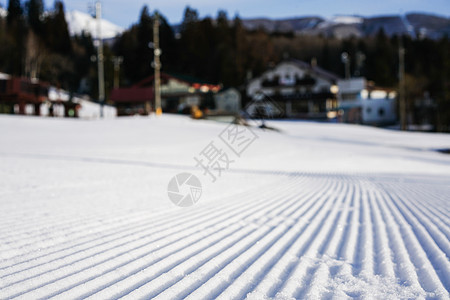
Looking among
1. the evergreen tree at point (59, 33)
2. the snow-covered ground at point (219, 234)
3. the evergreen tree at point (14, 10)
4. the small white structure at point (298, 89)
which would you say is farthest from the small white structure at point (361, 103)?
the evergreen tree at point (14, 10)

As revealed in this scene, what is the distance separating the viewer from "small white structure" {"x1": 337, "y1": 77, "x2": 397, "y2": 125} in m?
44.5

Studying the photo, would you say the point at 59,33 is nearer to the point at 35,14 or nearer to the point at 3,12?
the point at 35,14

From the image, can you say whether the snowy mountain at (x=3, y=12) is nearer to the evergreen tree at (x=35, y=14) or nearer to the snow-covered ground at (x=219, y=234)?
the evergreen tree at (x=35, y=14)

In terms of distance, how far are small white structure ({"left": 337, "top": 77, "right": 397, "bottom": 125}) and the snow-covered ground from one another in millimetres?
36372

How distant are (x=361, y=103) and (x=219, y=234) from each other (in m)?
44.4

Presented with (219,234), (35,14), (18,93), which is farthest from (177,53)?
(219,234)

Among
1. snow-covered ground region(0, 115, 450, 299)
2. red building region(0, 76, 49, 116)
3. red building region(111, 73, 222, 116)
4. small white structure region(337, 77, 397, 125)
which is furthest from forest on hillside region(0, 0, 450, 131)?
snow-covered ground region(0, 115, 450, 299)

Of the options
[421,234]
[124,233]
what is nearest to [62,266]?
[124,233]

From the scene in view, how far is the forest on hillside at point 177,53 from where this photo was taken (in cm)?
5588

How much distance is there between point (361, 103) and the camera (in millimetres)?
44594

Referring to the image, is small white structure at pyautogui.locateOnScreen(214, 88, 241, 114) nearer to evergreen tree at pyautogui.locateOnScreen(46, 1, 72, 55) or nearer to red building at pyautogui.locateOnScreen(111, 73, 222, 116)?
red building at pyautogui.locateOnScreen(111, 73, 222, 116)

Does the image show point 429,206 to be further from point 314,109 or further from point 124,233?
point 314,109

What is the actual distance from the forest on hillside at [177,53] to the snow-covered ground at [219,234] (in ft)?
161

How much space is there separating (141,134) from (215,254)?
16.0 meters
